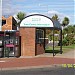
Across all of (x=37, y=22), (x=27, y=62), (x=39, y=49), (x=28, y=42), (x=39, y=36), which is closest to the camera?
(x=27, y=62)

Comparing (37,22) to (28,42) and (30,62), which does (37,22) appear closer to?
(28,42)

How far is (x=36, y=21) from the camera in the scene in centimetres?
2406

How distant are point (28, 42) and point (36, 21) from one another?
187 cm

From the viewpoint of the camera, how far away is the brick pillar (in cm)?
2375

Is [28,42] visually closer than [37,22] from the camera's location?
Yes

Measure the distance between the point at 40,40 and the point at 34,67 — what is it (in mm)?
9495

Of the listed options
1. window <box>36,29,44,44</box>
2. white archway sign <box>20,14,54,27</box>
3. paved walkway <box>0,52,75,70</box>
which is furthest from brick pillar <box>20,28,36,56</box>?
paved walkway <box>0,52,75,70</box>

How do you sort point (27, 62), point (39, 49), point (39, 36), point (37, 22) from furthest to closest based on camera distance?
1. point (39, 36)
2. point (39, 49)
3. point (37, 22)
4. point (27, 62)

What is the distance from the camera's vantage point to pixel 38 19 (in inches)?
945

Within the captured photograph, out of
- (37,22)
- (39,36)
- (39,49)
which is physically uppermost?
(37,22)

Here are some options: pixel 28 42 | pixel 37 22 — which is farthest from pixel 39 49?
pixel 37 22

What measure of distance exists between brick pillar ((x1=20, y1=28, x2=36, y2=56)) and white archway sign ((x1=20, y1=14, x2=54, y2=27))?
0.43m

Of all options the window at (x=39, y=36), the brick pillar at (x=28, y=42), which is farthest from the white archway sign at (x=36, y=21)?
the window at (x=39, y=36)

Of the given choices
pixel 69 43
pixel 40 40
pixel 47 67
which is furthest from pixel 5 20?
pixel 47 67
